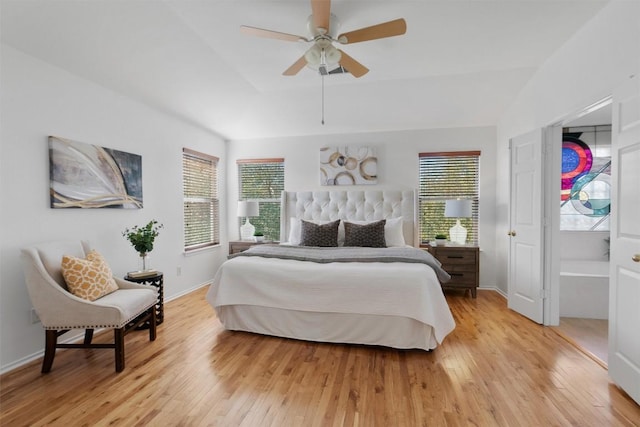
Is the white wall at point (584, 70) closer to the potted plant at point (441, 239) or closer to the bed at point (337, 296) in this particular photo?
the potted plant at point (441, 239)

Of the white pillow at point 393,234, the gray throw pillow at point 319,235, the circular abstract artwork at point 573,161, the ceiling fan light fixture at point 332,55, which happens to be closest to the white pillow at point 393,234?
the white pillow at point 393,234

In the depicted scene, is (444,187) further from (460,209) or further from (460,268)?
(460,268)

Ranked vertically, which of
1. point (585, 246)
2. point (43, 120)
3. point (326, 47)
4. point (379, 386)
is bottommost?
point (379, 386)

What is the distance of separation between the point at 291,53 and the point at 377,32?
1.19m

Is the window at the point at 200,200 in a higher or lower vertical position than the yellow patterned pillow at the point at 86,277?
higher

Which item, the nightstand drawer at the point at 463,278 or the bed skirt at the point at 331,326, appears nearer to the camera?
the bed skirt at the point at 331,326

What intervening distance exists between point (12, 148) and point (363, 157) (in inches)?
158

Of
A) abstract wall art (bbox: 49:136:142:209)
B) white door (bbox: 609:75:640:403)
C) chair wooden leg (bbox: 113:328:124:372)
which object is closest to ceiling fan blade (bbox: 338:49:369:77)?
white door (bbox: 609:75:640:403)

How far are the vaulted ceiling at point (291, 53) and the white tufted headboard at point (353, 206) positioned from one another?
1135 millimetres

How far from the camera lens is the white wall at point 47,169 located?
226 centimetres

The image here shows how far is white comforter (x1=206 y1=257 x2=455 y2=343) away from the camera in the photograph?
2.47 metres

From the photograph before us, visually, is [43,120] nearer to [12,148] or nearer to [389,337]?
[12,148]

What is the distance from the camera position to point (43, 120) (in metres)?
2.49

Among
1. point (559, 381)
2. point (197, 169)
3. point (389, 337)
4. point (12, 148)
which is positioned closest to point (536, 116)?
point (559, 381)
